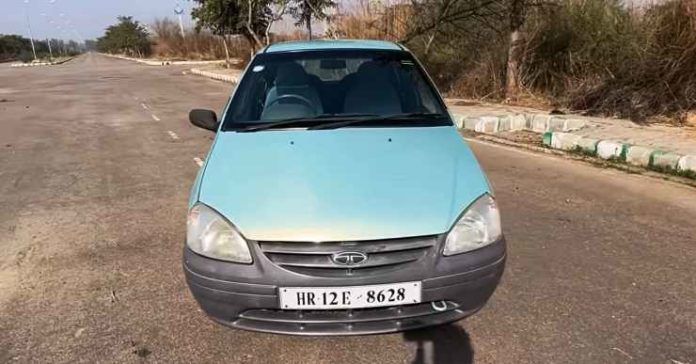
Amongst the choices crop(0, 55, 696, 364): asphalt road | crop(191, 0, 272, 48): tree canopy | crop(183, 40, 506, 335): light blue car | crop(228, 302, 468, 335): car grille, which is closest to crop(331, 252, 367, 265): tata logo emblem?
crop(183, 40, 506, 335): light blue car

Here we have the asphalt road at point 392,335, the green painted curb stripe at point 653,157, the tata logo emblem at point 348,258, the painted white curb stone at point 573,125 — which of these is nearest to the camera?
the tata logo emblem at point 348,258

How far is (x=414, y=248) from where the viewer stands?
8.12 ft

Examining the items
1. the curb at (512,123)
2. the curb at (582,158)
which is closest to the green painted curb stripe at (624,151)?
the curb at (582,158)

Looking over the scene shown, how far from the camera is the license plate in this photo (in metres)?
2.42

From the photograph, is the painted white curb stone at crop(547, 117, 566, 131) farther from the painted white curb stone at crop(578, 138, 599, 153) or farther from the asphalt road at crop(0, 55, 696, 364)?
the asphalt road at crop(0, 55, 696, 364)

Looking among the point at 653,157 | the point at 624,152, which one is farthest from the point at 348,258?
the point at 624,152

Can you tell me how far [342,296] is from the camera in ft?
7.95

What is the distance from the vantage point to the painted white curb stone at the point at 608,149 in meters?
7.16

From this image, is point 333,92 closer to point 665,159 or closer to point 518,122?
point 665,159

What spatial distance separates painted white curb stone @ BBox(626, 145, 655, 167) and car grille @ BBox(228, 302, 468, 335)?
5.47 metres

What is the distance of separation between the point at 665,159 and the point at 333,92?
4.86 m

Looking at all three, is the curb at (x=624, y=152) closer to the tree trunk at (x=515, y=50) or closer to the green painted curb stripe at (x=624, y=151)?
the green painted curb stripe at (x=624, y=151)

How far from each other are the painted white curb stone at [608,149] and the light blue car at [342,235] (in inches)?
192

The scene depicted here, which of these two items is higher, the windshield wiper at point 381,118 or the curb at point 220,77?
the windshield wiper at point 381,118
